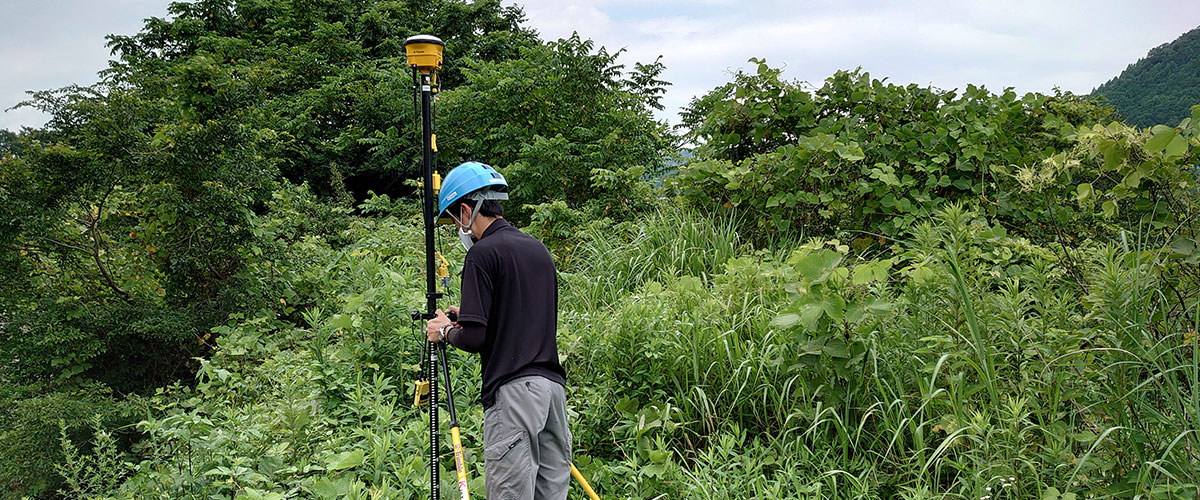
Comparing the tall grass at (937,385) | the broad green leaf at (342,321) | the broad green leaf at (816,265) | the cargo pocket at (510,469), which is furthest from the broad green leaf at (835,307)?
the broad green leaf at (342,321)

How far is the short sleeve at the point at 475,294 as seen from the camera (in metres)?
2.65

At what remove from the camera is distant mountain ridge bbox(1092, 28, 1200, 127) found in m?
18.7

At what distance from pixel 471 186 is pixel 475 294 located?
18.2 inches

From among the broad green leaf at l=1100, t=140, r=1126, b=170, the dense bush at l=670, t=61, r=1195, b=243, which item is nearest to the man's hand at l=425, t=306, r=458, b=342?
the broad green leaf at l=1100, t=140, r=1126, b=170

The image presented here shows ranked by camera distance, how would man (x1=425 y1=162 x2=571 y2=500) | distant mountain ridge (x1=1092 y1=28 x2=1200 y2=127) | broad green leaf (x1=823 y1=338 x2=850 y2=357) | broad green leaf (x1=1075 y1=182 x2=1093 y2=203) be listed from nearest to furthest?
man (x1=425 y1=162 x2=571 y2=500) < broad green leaf (x1=1075 y1=182 x2=1093 y2=203) < broad green leaf (x1=823 y1=338 x2=850 y2=357) < distant mountain ridge (x1=1092 y1=28 x2=1200 y2=127)

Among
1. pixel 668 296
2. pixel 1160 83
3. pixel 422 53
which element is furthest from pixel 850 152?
pixel 1160 83

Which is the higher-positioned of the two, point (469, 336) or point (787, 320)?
point (469, 336)

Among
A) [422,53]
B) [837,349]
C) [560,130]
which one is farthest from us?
[560,130]

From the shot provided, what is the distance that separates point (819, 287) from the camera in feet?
10.9

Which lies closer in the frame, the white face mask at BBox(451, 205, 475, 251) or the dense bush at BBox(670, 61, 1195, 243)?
the white face mask at BBox(451, 205, 475, 251)

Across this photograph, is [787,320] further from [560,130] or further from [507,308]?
[560,130]

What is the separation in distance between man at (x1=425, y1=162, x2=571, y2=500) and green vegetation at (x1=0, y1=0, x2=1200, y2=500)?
666 mm

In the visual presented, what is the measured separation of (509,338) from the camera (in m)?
2.74

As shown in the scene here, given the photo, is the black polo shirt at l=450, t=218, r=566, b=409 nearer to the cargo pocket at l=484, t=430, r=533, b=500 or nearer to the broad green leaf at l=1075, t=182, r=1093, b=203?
the cargo pocket at l=484, t=430, r=533, b=500
